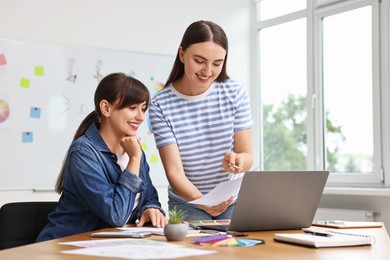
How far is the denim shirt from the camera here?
5.43 feet

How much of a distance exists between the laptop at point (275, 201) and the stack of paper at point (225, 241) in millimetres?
173

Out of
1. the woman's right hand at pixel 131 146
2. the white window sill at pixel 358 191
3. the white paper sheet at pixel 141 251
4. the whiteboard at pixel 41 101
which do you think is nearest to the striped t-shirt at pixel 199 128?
the woman's right hand at pixel 131 146

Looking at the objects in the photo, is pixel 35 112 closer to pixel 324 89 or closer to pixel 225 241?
pixel 324 89

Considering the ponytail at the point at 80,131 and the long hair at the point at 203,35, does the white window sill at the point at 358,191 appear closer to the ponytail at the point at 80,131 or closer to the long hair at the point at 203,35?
the long hair at the point at 203,35

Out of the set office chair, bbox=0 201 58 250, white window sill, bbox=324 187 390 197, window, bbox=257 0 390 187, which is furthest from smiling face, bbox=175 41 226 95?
white window sill, bbox=324 187 390 197

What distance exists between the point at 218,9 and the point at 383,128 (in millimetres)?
1675

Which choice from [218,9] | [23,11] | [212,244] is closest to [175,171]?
[212,244]

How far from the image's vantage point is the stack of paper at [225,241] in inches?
50.9

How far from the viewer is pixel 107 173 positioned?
1763mm

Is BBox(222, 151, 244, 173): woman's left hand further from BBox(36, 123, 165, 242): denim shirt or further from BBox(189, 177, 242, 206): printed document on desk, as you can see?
BBox(36, 123, 165, 242): denim shirt

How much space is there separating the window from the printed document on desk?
1.99 meters

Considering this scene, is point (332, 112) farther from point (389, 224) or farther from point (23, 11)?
point (23, 11)

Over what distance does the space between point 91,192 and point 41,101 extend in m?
2.42

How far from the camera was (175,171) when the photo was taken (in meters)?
1.92
